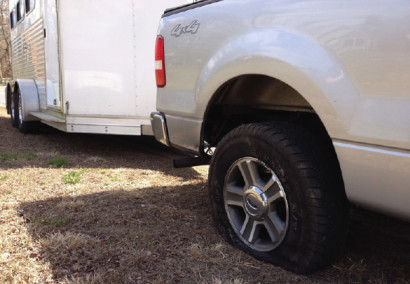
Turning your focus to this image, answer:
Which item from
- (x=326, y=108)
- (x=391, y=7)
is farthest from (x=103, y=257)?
(x=391, y=7)

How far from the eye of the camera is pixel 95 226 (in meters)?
3.25

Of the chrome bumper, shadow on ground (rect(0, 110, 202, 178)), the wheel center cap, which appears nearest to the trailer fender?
shadow on ground (rect(0, 110, 202, 178))

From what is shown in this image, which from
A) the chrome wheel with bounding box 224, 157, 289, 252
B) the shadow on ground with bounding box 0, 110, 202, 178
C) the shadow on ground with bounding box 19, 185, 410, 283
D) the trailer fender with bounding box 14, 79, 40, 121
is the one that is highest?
the trailer fender with bounding box 14, 79, 40, 121

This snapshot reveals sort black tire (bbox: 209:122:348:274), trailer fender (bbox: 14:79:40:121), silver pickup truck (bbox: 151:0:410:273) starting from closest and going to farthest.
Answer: silver pickup truck (bbox: 151:0:410:273) → black tire (bbox: 209:122:348:274) → trailer fender (bbox: 14:79:40:121)

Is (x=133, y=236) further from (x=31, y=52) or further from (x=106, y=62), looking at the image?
(x=31, y=52)

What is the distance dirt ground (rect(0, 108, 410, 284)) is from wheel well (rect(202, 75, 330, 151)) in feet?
2.79

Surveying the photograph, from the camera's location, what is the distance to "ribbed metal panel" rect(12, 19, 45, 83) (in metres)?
7.12

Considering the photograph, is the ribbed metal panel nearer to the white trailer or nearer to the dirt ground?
the white trailer

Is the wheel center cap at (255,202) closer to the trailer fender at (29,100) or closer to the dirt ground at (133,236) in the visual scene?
the dirt ground at (133,236)

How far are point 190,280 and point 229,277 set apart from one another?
235 mm

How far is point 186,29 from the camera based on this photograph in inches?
118

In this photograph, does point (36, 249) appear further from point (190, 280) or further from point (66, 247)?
point (190, 280)

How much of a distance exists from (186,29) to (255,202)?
1.38m

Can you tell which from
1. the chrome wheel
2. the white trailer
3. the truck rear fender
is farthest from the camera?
the white trailer
